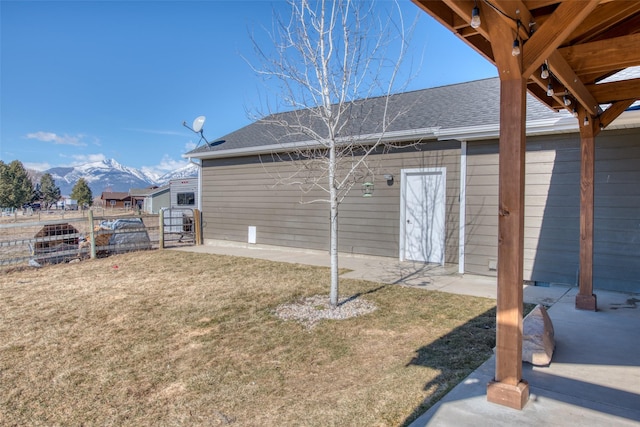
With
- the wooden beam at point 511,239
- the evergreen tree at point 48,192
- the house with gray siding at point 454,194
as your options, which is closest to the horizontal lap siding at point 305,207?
the house with gray siding at point 454,194

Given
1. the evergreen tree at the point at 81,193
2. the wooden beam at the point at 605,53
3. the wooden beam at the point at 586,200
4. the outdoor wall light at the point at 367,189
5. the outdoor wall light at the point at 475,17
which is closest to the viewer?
the outdoor wall light at the point at 475,17


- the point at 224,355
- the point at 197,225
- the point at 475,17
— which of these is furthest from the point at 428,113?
the point at 197,225

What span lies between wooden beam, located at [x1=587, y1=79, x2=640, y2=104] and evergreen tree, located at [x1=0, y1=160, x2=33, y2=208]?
2625 inches

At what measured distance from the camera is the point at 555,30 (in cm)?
206

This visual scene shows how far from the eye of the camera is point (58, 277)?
6844mm

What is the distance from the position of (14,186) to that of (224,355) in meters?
66.9

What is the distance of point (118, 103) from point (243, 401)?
212 feet

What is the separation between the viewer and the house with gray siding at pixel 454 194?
17.7ft

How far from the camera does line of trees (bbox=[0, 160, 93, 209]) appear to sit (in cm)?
5261

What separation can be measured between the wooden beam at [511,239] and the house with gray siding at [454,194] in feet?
11.0

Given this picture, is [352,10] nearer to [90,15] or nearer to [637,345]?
[637,345]

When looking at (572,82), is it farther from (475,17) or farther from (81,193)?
(81,193)

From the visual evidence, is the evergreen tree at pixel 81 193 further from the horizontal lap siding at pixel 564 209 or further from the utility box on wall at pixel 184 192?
the horizontal lap siding at pixel 564 209

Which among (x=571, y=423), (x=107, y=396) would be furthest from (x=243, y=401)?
(x=571, y=423)
